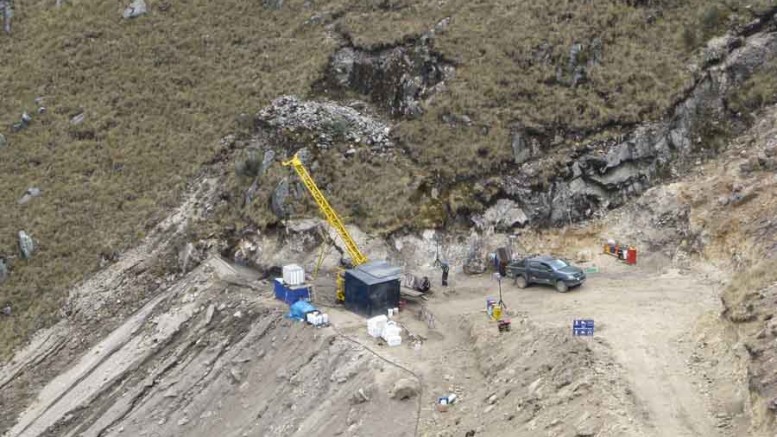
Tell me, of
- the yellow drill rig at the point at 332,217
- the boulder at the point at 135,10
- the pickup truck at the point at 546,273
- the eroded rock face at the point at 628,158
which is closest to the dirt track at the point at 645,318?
the pickup truck at the point at 546,273

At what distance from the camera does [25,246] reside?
38.7 metres

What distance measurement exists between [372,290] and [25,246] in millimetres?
20662

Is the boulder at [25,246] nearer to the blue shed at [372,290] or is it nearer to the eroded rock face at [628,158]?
the blue shed at [372,290]

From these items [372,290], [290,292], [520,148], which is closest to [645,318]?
[372,290]

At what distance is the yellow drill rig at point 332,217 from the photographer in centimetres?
3325

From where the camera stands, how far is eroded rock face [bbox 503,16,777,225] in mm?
34719

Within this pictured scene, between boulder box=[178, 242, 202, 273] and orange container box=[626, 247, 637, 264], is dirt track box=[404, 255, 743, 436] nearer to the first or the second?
orange container box=[626, 247, 637, 264]

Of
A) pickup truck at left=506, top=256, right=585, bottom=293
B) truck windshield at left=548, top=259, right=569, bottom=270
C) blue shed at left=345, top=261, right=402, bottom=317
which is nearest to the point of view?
pickup truck at left=506, top=256, right=585, bottom=293

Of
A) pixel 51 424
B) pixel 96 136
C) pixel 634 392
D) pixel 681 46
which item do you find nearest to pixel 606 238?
pixel 681 46

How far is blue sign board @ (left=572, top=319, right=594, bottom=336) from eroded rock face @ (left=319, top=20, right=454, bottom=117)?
63.3 feet

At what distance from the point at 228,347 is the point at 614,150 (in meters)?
20.2

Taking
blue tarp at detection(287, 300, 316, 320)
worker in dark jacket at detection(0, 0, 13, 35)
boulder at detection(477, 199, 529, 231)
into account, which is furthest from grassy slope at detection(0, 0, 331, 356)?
boulder at detection(477, 199, 529, 231)

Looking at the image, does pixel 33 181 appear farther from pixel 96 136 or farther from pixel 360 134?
pixel 360 134

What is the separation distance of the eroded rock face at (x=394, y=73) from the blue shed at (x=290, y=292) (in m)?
13.2
